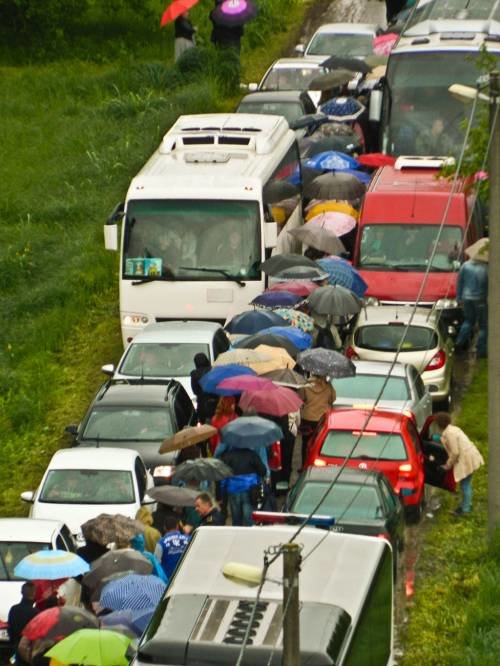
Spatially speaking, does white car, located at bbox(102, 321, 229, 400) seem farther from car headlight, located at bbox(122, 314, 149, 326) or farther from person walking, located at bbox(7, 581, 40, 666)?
person walking, located at bbox(7, 581, 40, 666)

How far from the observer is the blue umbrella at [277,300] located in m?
24.8

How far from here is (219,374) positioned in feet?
70.3

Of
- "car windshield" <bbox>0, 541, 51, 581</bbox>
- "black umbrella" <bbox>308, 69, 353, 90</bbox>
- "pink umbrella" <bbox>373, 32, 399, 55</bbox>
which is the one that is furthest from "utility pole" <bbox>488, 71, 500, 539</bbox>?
"pink umbrella" <bbox>373, 32, 399, 55</bbox>

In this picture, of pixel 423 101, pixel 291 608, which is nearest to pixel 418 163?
pixel 423 101

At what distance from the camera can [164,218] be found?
26672 millimetres

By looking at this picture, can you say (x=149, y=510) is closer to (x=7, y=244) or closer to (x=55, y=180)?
(x=7, y=244)

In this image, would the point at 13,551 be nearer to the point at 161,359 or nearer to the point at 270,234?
the point at 161,359

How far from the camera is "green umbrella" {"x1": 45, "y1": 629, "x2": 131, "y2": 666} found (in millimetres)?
13250

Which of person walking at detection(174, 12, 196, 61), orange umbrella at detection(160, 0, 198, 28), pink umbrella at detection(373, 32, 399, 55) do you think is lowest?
pink umbrella at detection(373, 32, 399, 55)

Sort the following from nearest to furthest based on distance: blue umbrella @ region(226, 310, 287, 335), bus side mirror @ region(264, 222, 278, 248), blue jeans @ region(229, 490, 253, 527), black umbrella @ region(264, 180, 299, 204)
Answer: blue jeans @ region(229, 490, 253, 527) < blue umbrella @ region(226, 310, 287, 335) < bus side mirror @ region(264, 222, 278, 248) < black umbrella @ region(264, 180, 299, 204)

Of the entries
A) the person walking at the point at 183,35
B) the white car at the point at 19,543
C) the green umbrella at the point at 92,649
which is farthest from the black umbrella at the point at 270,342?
the person walking at the point at 183,35

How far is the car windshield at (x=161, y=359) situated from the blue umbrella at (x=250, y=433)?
14.9 ft

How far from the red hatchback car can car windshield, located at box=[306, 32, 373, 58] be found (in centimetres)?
2243

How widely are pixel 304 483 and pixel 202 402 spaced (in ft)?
11.5
